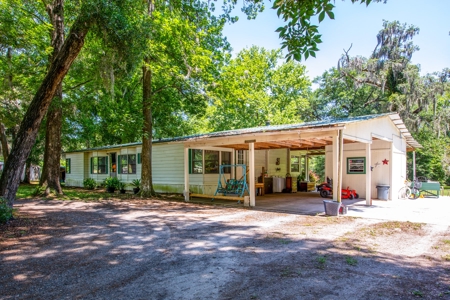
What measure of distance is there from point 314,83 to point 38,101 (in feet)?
77.3

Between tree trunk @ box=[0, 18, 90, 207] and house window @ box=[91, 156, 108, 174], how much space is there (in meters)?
12.0

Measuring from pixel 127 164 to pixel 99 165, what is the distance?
3.69 metres

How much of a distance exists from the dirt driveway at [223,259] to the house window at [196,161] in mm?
5574

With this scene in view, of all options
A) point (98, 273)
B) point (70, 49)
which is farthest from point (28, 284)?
point (70, 49)

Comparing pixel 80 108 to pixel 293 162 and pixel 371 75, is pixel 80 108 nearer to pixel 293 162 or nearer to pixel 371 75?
pixel 293 162

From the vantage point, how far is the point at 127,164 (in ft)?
55.0

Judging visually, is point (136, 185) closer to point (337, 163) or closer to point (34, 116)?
point (34, 116)

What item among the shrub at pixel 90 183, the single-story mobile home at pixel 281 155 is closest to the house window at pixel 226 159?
the single-story mobile home at pixel 281 155

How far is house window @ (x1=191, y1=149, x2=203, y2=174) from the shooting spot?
43.0 ft

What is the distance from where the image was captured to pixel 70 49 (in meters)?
7.00

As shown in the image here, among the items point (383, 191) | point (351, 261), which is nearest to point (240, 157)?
point (383, 191)

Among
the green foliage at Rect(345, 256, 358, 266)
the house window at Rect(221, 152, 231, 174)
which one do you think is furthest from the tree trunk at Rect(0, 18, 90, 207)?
the house window at Rect(221, 152, 231, 174)

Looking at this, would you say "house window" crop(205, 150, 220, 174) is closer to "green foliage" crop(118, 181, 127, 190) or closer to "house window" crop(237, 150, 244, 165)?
"house window" crop(237, 150, 244, 165)

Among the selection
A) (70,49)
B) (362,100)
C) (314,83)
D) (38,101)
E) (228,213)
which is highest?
(314,83)
